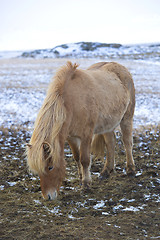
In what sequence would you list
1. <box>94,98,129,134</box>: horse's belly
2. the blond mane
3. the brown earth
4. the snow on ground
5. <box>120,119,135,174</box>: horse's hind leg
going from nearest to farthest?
the brown earth
the blond mane
<box>94,98,129,134</box>: horse's belly
<box>120,119,135,174</box>: horse's hind leg
the snow on ground

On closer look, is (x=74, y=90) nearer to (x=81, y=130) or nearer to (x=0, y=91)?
(x=81, y=130)

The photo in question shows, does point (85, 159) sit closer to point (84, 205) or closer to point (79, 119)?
point (79, 119)

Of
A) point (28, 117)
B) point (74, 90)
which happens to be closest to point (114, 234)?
point (74, 90)

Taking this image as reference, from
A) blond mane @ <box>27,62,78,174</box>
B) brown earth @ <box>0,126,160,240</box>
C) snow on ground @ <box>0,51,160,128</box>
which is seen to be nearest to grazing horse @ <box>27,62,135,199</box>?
blond mane @ <box>27,62,78,174</box>

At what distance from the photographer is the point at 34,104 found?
→ 1371cm

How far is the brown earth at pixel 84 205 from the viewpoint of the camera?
11.4ft

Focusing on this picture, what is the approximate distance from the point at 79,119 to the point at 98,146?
5.53ft

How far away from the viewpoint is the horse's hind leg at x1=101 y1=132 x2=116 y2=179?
227 inches

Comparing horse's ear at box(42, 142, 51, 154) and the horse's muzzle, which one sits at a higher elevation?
horse's ear at box(42, 142, 51, 154)

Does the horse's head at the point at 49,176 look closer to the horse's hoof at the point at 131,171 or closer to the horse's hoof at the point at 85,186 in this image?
the horse's hoof at the point at 85,186

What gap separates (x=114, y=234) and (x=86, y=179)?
1.72 m

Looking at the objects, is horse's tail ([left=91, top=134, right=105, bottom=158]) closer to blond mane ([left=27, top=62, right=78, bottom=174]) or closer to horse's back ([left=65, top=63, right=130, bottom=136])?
horse's back ([left=65, top=63, right=130, bottom=136])

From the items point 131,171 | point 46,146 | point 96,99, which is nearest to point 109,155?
point 131,171

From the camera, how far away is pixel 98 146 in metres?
6.24
